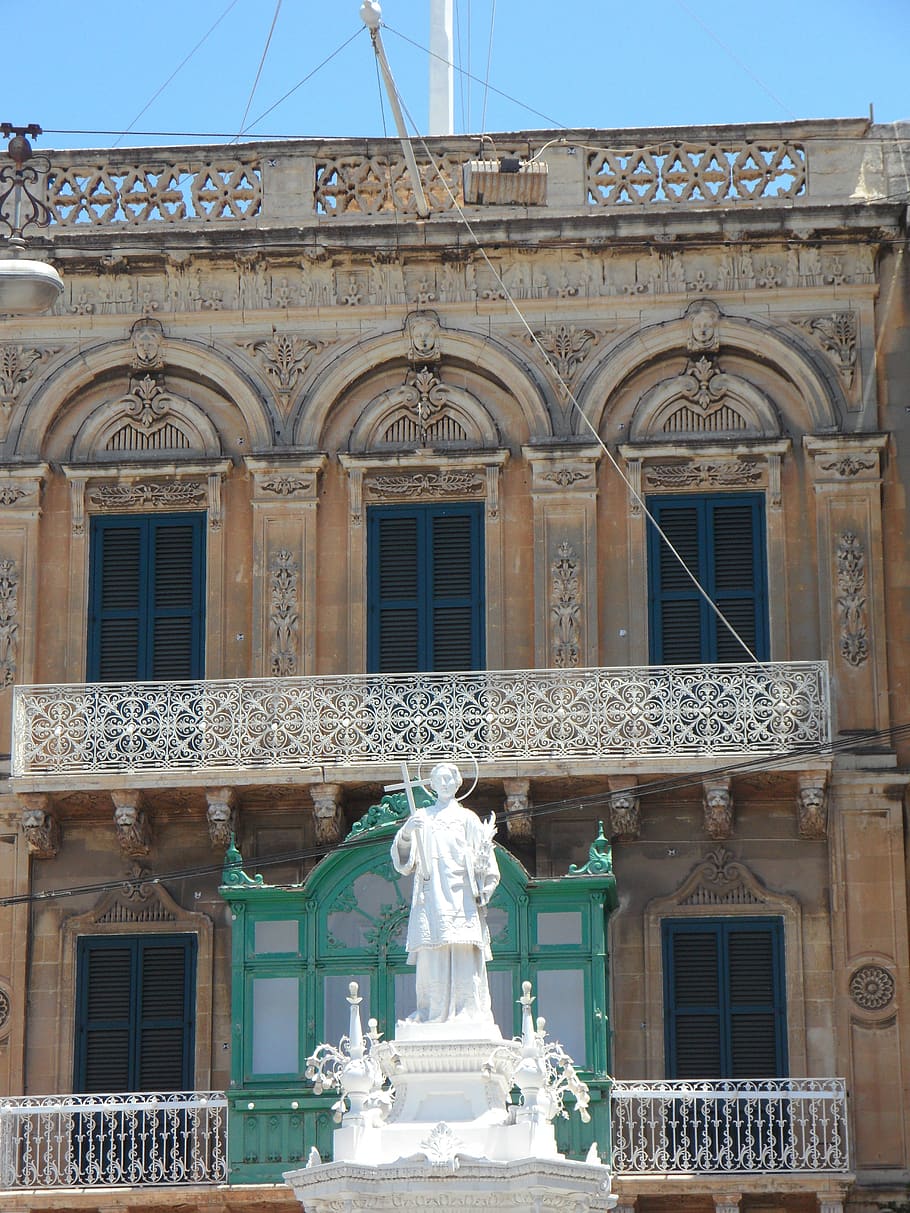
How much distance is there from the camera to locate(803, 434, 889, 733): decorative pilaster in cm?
3100

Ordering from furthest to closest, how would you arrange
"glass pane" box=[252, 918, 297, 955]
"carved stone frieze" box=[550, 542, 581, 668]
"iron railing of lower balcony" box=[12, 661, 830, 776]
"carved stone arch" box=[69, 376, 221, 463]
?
"carved stone arch" box=[69, 376, 221, 463] → "carved stone frieze" box=[550, 542, 581, 668] → "iron railing of lower balcony" box=[12, 661, 830, 776] → "glass pane" box=[252, 918, 297, 955]

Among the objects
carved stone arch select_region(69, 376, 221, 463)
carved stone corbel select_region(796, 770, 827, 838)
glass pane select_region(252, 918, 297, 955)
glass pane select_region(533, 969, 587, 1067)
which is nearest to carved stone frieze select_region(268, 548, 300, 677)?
carved stone arch select_region(69, 376, 221, 463)

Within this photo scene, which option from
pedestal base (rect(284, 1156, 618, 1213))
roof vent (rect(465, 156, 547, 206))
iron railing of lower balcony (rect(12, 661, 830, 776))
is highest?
roof vent (rect(465, 156, 547, 206))

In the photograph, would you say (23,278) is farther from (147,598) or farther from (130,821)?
(147,598)

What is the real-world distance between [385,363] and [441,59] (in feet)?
13.9

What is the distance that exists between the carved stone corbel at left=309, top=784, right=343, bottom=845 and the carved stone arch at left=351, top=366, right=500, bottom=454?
13.3 ft

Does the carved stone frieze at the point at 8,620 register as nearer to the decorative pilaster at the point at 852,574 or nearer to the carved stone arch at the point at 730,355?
the carved stone arch at the point at 730,355

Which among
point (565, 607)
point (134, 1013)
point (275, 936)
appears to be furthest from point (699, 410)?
point (134, 1013)

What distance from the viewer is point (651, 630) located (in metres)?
31.8

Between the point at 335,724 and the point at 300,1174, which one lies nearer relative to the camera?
the point at 300,1174

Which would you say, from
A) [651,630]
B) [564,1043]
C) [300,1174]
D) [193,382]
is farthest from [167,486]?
[300,1174]

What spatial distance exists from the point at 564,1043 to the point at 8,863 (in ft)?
20.2

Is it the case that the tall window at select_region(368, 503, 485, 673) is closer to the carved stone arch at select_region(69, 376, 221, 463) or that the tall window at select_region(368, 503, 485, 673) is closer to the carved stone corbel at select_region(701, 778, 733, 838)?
the carved stone arch at select_region(69, 376, 221, 463)

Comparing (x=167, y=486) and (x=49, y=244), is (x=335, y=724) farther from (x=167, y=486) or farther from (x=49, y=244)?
(x=49, y=244)
